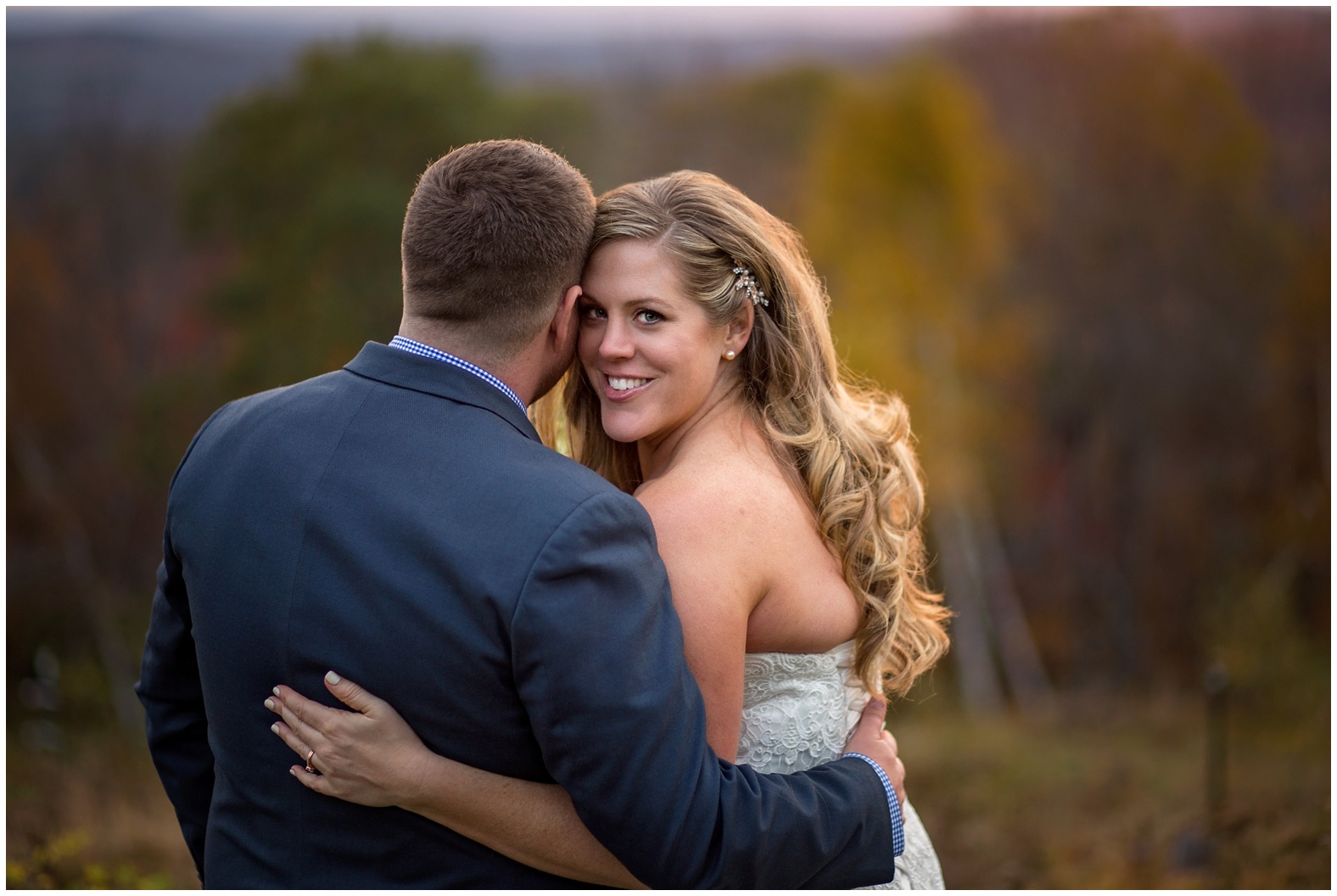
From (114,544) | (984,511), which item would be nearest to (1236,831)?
(984,511)

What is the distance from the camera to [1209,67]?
1183 cm

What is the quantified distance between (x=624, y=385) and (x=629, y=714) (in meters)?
0.89

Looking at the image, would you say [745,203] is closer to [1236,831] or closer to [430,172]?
[430,172]

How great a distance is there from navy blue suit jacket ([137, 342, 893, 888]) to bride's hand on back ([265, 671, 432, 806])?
0.10ft

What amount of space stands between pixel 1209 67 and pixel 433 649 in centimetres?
1282

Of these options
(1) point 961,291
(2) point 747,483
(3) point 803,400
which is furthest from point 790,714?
(1) point 961,291

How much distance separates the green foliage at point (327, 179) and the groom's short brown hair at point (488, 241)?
29.7 feet

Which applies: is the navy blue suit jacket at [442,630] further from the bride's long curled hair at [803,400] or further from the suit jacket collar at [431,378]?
the bride's long curled hair at [803,400]

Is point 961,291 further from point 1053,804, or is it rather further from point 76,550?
point 76,550

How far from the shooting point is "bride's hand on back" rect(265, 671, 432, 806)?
1733mm

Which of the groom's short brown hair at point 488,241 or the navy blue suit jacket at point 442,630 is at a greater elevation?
the groom's short brown hair at point 488,241

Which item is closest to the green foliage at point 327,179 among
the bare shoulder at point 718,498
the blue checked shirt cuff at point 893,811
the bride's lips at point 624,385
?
the bride's lips at point 624,385

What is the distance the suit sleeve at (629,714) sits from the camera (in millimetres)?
1650

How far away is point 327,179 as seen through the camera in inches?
432
